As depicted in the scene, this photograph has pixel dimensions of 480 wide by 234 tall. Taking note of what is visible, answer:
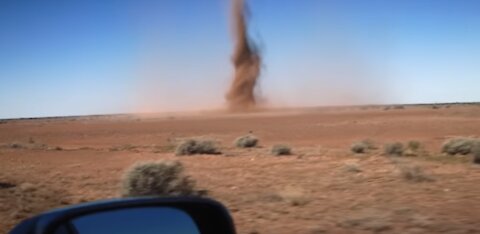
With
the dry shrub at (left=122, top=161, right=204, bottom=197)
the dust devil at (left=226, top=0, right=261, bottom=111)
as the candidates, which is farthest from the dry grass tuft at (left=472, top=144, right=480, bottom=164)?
the dust devil at (left=226, top=0, right=261, bottom=111)

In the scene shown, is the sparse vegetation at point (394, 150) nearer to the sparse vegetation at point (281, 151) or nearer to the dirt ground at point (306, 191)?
the dirt ground at point (306, 191)

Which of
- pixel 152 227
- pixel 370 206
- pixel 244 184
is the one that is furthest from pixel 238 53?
pixel 152 227

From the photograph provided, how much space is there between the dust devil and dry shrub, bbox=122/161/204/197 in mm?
45044

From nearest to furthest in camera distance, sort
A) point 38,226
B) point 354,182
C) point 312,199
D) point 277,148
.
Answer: point 38,226 → point 312,199 → point 354,182 → point 277,148

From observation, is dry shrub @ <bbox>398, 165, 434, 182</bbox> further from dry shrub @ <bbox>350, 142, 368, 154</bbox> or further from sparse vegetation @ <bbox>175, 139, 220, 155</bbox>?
sparse vegetation @ <bbox>175, 139, 220, 155</bbox>

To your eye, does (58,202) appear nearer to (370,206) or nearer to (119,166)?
(370,206)

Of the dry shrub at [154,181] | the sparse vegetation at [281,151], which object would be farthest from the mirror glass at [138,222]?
the sparse vegetation at [281,151]

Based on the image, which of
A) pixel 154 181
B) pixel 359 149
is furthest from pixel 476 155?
pixel 154 181

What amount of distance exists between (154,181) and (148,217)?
11.3 m

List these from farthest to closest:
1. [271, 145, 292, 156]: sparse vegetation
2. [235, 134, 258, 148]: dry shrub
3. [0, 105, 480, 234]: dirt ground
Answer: [235, 134, 258, 148]: dry shrub < [271, 145, 292, 156]: sparse vegetation < [0, 105, 480, 234]: dirt ground

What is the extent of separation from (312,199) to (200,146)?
16358 millimetres

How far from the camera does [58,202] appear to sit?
46.0 ft

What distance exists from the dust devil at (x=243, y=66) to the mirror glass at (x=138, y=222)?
2196 inches

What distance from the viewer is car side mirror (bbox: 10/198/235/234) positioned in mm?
2918
